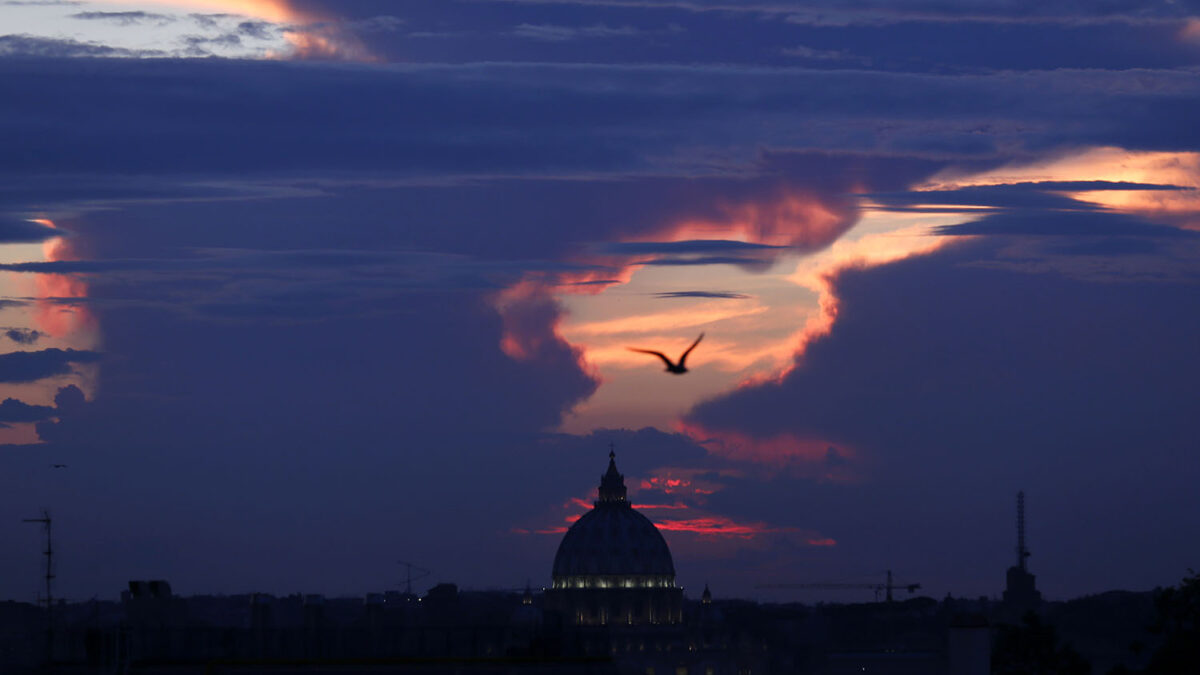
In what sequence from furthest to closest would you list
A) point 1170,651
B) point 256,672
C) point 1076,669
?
point 1076,669 → point 1170,651 → point 256,672

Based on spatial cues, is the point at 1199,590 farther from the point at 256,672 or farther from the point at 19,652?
the point at 19,652

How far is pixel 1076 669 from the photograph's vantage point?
9038 centimetres

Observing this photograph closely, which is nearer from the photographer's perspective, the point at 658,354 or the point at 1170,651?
the point at 658,354

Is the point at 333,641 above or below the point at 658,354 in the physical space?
below

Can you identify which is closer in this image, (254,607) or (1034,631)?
(254,607)

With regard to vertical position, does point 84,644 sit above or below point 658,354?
below

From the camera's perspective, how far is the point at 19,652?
95.3m

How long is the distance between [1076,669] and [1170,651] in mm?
10635

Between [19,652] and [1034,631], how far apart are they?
41.5 m

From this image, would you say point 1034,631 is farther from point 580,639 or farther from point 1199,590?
point 580,639

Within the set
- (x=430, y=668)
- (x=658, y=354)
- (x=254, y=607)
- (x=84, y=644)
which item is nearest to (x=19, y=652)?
(x=254, y=607)

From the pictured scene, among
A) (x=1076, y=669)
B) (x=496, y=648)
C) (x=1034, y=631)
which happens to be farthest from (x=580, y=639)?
(x=1034, y=631)

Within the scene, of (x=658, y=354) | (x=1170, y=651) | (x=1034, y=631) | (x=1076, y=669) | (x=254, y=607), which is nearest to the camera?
(x=658, y=354)

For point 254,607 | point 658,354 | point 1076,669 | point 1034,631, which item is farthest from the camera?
point 1034,631
